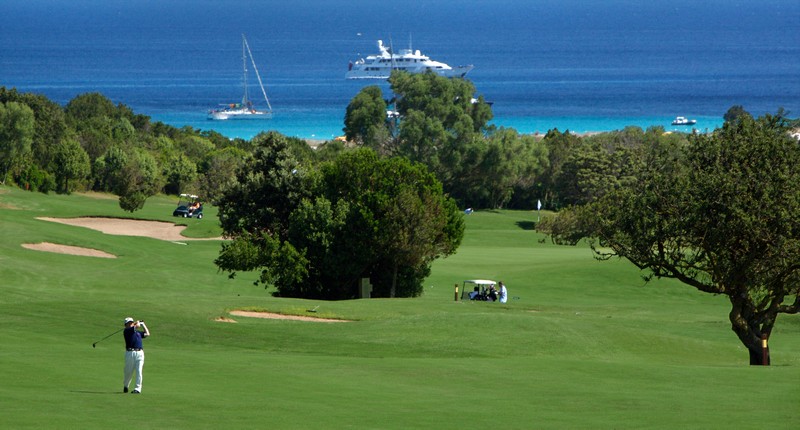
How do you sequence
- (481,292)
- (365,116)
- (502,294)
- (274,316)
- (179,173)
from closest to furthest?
(274,316)
(502,294)
(481,292)
(179,173)
(365,116)

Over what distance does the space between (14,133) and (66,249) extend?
3856 centimetres

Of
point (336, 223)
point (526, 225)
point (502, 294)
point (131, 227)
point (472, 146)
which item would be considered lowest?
point (502, 294)

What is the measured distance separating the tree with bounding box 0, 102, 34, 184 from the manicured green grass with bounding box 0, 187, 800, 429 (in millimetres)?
39132

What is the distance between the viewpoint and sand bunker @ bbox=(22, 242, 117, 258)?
60.4 metres

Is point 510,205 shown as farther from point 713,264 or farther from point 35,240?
point 713,264

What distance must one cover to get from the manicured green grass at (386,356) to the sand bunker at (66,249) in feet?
3.61

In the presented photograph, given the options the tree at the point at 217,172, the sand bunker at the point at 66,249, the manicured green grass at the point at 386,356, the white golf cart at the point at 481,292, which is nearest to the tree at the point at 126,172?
the tree at the point at 217,172

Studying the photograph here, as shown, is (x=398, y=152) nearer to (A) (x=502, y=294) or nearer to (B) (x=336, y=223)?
(B) (x=336, y=223)

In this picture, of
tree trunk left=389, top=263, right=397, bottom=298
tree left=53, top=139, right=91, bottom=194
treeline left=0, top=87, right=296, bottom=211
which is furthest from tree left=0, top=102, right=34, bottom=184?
tree trunk left=389, top=263, right=397, bottom=298

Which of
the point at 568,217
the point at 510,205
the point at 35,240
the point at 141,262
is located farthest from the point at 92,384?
the point at 510,205

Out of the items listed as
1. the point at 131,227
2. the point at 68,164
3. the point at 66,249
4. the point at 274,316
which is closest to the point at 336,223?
the point at 274,316

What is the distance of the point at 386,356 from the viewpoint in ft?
106

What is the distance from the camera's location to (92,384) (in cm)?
2464

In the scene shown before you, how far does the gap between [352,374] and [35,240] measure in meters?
38.2
